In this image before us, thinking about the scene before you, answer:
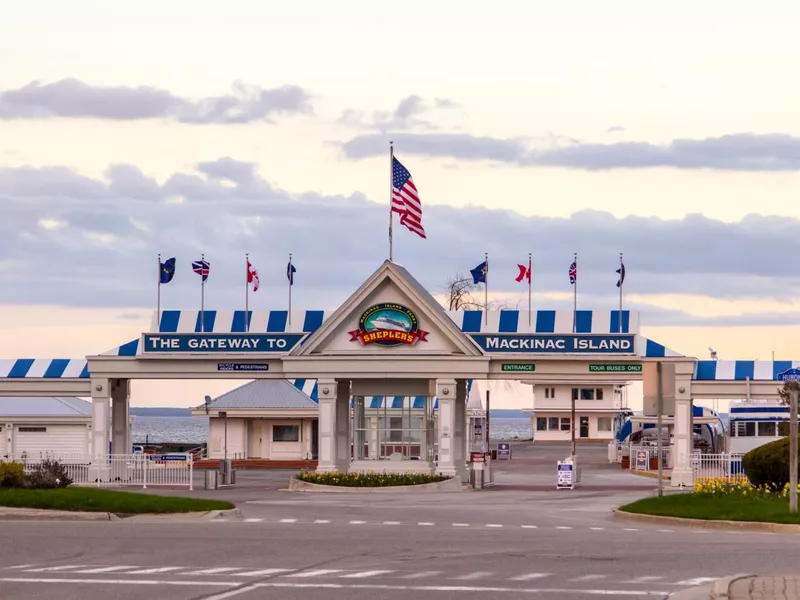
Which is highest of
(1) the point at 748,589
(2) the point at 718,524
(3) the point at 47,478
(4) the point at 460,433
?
(4) the point at 460,433

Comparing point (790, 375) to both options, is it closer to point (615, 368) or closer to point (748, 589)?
point (615, 368)

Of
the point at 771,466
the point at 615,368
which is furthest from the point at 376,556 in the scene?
the point at 615,368

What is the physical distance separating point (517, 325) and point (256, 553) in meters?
30.5

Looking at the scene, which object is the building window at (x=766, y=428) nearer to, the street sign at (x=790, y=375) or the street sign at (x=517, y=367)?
the street sign at (x=790, y=375)

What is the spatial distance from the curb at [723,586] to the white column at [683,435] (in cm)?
3161

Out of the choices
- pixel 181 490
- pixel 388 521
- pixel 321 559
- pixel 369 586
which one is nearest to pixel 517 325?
pixel 181 490

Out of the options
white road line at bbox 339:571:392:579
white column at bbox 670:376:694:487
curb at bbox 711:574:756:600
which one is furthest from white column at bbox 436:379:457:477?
curb at bbox 711:574:756:600

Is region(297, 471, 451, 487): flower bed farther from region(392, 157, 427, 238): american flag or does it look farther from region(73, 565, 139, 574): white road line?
region(73, 565, 139, 574): white road line

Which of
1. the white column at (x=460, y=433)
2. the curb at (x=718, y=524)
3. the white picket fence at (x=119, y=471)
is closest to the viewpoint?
the curb at (x=718, y=524)

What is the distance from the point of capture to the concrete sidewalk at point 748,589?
1552 cm

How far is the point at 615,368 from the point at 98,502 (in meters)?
24.2

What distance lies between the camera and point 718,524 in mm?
28781

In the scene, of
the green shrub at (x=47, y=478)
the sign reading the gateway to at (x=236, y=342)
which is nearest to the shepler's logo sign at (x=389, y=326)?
the sign reading the gateway to at (x=236, y=342)

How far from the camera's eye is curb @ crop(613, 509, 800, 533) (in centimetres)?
2766
